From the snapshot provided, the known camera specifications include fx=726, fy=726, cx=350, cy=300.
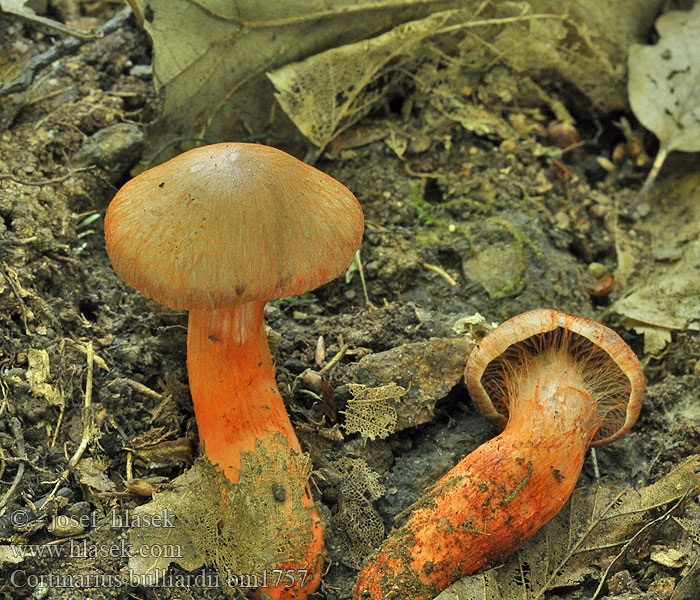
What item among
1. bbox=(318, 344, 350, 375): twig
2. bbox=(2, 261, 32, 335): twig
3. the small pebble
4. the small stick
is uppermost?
bbox=(2, 261, 32, 335): twig

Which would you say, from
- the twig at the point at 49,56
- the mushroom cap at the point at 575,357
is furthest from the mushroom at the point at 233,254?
the twig at the point at 49,56

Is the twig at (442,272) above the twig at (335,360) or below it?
above

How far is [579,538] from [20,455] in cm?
219

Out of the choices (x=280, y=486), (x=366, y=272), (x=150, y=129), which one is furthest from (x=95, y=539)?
(x=150, y=129)

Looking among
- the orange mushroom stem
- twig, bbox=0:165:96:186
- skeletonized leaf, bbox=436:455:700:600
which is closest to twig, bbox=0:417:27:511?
the orange mushroom stem

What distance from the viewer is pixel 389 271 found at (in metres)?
3.70

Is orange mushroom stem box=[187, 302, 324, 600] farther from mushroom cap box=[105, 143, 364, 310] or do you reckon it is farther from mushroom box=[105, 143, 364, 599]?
mushroom cap box=[105, 143, 364, 310]

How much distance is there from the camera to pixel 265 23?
392cm

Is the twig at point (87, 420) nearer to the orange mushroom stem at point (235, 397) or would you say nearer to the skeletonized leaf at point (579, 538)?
the orange mushroom stem at point (235, 397)

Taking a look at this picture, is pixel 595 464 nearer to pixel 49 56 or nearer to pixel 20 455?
pixel 20 455
